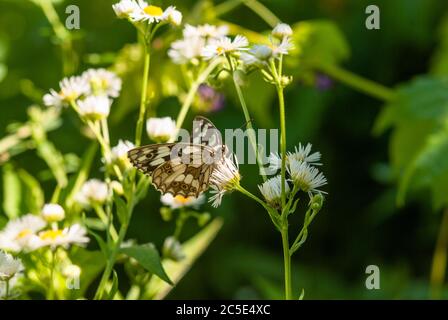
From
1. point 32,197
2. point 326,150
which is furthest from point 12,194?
point 326,150

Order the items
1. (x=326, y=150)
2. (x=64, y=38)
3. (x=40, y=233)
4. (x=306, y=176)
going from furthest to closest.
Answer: (x=326, y=150) → (x=64, y=38) → (x=40, y=233) → (x=306, y=176)

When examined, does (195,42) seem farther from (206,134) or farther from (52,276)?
(52,276)

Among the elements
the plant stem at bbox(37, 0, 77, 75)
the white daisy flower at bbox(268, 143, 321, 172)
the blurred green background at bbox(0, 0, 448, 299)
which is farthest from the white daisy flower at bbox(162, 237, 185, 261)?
the blurred green background at bbox(0, 0, 448, 299)

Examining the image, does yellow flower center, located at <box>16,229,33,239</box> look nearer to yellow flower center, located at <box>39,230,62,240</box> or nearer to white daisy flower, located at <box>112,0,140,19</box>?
yellow flower center, located at <box>39,230,62,240</box>

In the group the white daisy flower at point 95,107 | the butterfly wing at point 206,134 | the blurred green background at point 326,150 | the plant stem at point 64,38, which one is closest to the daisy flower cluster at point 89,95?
the white daisy flower at point 95,107

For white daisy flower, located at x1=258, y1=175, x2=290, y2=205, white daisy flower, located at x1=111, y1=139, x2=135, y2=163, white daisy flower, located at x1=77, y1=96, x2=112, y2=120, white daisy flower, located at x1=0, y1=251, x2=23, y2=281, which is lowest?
white daisy flower, located at x1=0, y1=251, x2=23, y2=281

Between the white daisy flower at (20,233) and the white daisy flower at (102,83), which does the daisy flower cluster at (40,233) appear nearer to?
the white daisy flower at (20,233)
